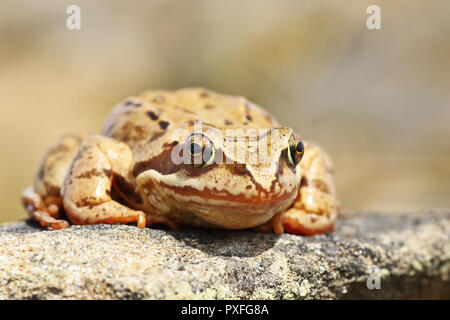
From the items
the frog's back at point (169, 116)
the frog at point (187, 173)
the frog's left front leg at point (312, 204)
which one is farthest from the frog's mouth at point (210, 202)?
the frog's left front leg at point (312, 204)

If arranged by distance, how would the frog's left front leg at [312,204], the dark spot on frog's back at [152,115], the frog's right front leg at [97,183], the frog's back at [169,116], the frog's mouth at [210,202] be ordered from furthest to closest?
the dark spot on frog's back at [152,115]
the frog's left front leg at [312,204]
the frog's back at [169,116]
the frog's right front leg at [97,183]
the frog's mouth at [210,202]

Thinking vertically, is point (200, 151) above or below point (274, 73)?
below

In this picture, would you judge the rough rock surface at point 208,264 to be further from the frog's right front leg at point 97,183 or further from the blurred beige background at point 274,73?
the blurred beige background at point 274,73

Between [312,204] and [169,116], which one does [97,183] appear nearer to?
[169,116]

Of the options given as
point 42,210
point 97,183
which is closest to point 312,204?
point 97,183

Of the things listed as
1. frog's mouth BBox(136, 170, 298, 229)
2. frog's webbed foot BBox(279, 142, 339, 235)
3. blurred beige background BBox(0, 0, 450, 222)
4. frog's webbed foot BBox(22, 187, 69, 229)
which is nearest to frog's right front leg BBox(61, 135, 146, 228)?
A: frog's webbed foot BBox(22, 187, 69, 229)

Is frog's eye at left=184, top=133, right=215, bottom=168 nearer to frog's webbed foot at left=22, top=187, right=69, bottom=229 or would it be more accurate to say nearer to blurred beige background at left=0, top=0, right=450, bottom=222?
frog's webbed foot at left=22, top=187, right=69, bottom=229

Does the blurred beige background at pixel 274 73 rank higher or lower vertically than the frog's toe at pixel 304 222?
higher
